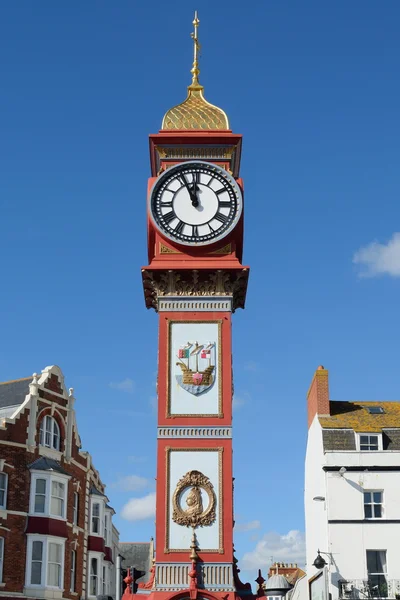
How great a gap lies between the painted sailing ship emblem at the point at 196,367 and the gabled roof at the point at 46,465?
44.3 feet

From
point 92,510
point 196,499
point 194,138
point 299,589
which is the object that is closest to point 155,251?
point 194,138

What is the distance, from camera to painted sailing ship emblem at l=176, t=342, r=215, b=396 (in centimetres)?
2984

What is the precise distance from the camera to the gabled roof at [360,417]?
41781mm

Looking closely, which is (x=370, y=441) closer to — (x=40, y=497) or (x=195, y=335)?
(x=40, y=497)

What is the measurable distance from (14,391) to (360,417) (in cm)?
1452

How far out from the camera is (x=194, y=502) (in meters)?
28.6

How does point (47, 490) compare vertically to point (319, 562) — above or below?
above

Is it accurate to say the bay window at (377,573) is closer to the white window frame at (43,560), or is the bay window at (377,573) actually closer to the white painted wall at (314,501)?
the white painted wall at (314,501)

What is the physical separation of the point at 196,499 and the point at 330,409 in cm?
1578

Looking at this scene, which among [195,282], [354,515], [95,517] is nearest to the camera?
[195,282]

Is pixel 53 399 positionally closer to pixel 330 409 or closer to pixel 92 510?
pixel 92 510

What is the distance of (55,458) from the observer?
4288cm

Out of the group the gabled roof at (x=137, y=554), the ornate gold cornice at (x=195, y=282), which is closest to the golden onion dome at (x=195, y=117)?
the ornate gold cornice at (x=195, y=282)

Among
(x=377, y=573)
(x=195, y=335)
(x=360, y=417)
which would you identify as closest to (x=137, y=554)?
(x=360, y=417)
